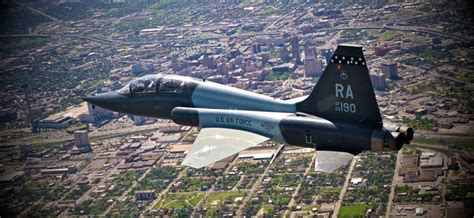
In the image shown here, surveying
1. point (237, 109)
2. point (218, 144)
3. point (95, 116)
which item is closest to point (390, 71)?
point (95, 116)

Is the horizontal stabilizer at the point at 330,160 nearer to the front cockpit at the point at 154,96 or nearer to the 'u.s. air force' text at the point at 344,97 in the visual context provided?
the 'u.s. air force' text at the point at 344,97

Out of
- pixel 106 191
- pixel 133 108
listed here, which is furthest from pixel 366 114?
pixel 106 191

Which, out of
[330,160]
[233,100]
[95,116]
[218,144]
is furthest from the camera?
[95,116]

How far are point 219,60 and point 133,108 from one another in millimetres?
24562

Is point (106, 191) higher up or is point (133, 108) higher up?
point (133, 108)

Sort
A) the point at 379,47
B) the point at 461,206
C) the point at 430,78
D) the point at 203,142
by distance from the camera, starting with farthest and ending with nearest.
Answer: the point at 379,47 < the point at 430,78 < the point at 461,206 < the point at 203,142

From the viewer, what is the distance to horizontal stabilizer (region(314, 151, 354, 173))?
65.6 ft

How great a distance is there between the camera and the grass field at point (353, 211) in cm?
2983

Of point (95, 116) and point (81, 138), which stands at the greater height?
point (95, 116)

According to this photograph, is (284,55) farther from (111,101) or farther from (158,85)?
(158,85)

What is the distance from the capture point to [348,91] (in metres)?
20.7

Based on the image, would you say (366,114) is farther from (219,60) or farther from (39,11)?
(39,11)

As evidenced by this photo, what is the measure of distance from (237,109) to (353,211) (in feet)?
29.2

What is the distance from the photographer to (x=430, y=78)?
1706 inches
